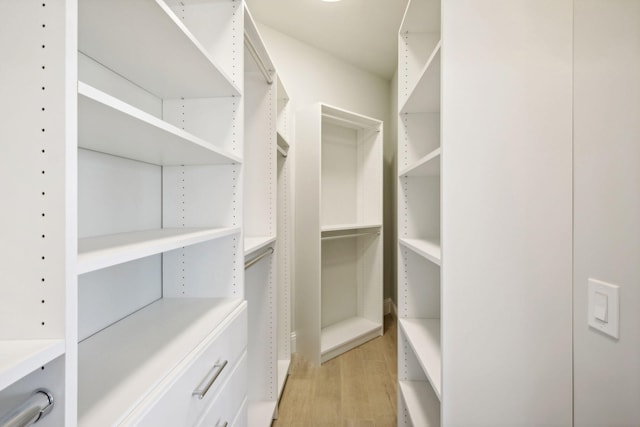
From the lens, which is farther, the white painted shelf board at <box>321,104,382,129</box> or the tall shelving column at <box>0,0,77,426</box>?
the white painted shelf board at <box>321,104,382,129</box>

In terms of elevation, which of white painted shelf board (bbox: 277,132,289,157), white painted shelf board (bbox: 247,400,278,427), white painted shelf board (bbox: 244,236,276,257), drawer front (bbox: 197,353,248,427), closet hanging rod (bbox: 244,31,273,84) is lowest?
white painted shelf board (bbox: 247,400,278,427)

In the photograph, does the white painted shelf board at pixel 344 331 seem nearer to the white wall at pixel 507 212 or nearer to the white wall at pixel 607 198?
the white wall at pixel 507 212

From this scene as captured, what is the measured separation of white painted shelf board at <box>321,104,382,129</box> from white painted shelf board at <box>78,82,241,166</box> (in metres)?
1.59

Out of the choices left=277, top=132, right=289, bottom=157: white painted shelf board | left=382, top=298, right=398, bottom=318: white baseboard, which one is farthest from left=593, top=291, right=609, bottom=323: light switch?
left=382, top=298, right=398, bottom=318: white baseboard

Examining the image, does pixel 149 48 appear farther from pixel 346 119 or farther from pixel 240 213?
pixel 346 119

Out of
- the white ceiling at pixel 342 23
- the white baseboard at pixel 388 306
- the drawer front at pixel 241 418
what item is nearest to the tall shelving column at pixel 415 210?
the drawer front at pixel 241 418

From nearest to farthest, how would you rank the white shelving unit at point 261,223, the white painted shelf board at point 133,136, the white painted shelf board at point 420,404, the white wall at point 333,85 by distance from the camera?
the white painted shelf board at point 133,136 < the white painted shelf board at point 420,404 < the white shelving unit at point 261,223 < the white wall at point 333,85

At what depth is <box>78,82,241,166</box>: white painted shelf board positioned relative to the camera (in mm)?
540

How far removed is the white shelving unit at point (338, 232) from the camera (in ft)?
7.99

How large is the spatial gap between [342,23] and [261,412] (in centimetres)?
296

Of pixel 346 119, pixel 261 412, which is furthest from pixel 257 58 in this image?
pixel 261 412

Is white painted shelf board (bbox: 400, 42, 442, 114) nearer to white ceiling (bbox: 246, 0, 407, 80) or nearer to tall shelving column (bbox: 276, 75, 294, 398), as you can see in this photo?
tall shelving column (bbox: 276, 75, 294, 398)

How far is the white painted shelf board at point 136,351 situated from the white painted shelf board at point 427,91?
1125mm

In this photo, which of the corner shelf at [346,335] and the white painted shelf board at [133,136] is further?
the corner shelf at [346,335]
